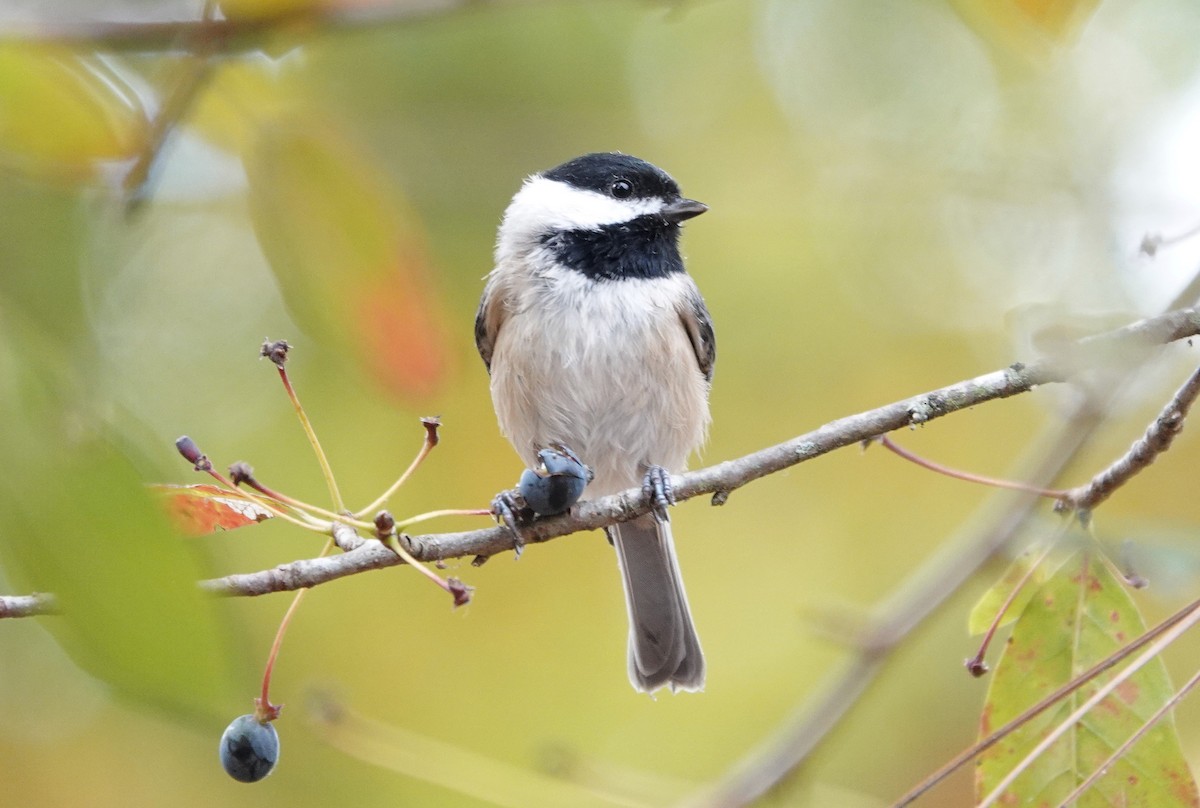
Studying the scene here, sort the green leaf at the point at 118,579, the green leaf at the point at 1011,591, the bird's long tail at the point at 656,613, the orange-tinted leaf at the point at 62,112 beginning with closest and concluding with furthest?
the green leaf at the point at 118,579, the orange-tinted leaf at the point at 62,112, the green leaf at the point at 1011,591, the bird's long tail at the point at 656,613

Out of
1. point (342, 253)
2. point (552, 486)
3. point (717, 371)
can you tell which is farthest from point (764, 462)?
point (717, 371)

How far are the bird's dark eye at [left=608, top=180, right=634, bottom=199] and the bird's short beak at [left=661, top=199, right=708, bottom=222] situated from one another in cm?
14

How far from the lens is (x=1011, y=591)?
1885 mm

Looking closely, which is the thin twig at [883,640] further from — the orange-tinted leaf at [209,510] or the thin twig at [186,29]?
the thin twig at [186,29]

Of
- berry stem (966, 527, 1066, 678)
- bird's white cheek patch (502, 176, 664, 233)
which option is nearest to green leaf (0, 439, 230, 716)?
berry stem (966, 527, 1066, 678)

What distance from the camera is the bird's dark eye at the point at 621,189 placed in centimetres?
339

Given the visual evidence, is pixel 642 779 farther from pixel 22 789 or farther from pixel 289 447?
pixel 22 789

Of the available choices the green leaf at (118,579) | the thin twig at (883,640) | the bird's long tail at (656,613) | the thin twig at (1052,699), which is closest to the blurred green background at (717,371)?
the thin twig at (883,640)

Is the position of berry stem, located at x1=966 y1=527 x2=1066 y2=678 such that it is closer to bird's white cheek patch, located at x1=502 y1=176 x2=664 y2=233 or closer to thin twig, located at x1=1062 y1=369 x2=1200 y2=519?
thin twig, located at x1=1062 y1=369 x2=1200 y2=519

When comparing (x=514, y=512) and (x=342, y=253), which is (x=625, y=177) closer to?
(x=514, y=512)

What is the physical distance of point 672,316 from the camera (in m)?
3.26

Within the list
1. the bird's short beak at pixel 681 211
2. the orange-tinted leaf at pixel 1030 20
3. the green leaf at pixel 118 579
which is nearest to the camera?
the green leaf at pixel 118 579

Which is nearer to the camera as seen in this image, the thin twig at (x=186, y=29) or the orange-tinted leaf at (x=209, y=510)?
the orange-tinted leaf at (x=209, y=510)

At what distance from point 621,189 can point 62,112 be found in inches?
82.7
